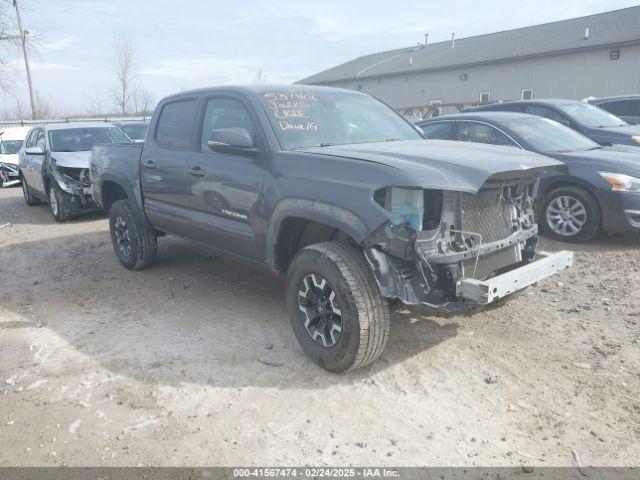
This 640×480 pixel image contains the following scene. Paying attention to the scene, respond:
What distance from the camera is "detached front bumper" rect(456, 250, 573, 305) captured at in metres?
3.08

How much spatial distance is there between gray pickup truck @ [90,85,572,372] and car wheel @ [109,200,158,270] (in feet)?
3.25

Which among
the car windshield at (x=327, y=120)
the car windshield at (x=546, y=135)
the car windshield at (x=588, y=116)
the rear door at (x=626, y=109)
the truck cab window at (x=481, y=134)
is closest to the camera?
the car windshield at (x=327, y=120)

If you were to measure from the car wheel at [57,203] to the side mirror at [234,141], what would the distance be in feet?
21.6

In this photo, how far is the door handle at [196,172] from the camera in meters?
4.60

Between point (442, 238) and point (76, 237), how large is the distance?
677cm

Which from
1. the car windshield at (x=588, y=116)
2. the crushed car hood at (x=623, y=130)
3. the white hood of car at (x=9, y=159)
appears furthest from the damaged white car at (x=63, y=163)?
the crushed car hood at (x=623, y=130)

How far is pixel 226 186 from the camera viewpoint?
433cm

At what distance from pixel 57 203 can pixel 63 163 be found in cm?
73

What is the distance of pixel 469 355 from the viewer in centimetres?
384

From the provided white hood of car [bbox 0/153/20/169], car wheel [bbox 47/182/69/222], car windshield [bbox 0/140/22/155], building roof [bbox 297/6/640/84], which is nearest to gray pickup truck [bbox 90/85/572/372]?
car wheel [bbox 47/182/69/222]

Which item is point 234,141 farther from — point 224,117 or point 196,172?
point 196,172

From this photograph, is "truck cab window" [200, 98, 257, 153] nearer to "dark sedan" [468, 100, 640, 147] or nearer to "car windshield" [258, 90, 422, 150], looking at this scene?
"car windshield" [258, 90, 422, 150]

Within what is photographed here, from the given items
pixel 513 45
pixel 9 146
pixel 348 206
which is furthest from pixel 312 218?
pixel 513 45

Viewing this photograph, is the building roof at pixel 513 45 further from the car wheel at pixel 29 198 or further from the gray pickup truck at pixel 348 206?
the gray pickup truck at pixel 348 206
